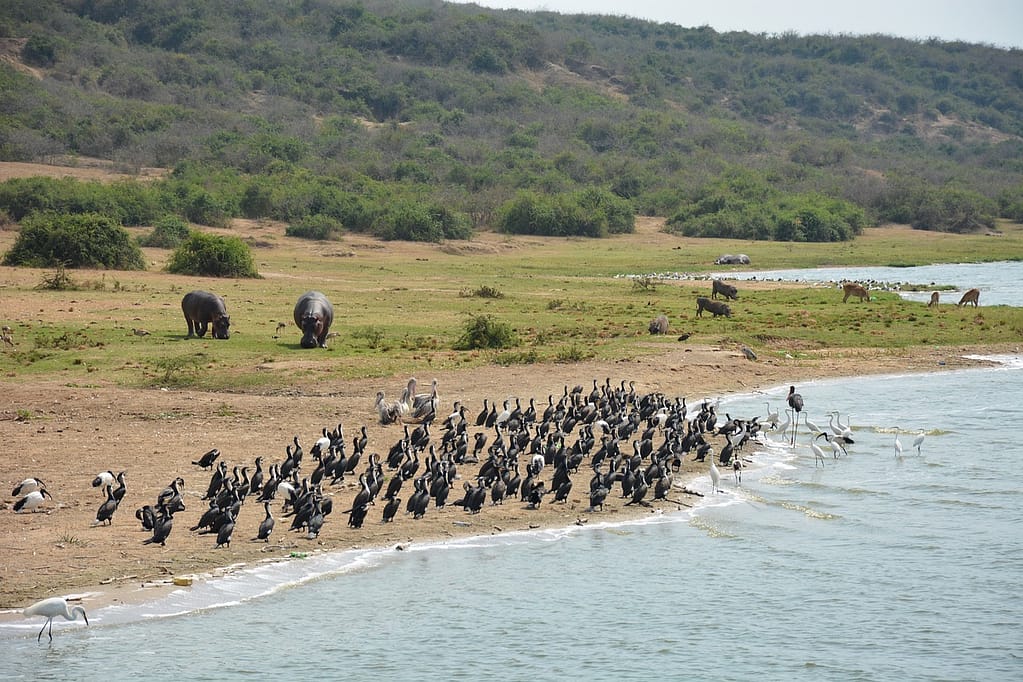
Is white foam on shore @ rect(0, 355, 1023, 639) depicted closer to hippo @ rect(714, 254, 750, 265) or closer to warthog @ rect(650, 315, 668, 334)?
warthog @ rect(650, 315, 668, 334)

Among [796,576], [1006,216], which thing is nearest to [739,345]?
[796,576]

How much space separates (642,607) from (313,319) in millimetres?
14084

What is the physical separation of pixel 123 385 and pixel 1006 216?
67581mm

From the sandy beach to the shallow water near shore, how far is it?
1.55 feet

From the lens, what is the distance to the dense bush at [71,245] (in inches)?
1452

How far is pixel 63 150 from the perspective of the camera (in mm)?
64438

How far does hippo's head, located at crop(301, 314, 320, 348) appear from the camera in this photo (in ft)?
82.9

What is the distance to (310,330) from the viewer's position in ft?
83.3

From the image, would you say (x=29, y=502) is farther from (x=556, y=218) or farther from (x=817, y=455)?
(x=556, y=218)

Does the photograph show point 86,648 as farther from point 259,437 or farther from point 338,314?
point 338,314

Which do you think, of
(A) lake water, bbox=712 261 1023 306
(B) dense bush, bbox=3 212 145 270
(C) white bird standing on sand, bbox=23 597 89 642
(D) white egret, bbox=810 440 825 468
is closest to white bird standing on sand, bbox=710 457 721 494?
(D) white egret, bbox=810 440 825 468

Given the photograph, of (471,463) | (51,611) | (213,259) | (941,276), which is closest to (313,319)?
(471,463)

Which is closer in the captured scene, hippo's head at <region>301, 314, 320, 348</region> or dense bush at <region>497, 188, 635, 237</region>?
hippo's head at <region>301, 314, 320, 348</region>

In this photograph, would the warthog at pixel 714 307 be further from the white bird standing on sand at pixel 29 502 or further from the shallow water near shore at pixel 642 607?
the white bird standing on sand at pixel 29 502
